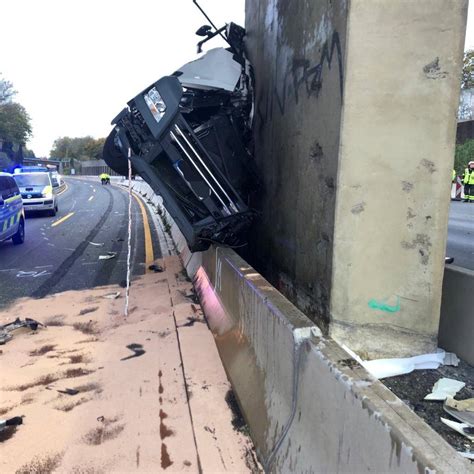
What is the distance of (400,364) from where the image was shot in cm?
383

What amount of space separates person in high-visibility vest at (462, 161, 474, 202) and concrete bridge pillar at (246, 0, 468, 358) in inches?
762

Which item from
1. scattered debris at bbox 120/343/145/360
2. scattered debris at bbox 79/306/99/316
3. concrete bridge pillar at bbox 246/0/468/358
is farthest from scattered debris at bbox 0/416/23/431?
scattered debris at bbox 79/306/99/316

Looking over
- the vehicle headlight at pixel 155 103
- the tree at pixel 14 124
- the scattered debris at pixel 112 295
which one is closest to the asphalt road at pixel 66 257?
the scattered debris at pixel 112 295

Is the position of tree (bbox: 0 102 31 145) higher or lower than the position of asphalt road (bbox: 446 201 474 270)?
higher

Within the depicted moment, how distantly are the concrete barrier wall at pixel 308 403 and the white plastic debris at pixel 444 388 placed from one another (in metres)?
1.24

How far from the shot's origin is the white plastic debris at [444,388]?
3.33 meters

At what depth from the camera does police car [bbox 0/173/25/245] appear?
10833 millimetres

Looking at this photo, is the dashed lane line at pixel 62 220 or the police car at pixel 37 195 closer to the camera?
the dashed lane line at pixel 62 220

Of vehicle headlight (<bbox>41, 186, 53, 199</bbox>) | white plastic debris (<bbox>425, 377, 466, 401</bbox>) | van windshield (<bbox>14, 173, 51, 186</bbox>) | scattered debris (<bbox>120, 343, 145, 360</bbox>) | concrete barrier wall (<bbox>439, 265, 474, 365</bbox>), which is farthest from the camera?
van windshield (<bbox>14, 173, 51, 186</bbox>)

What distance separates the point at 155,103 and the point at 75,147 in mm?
157902

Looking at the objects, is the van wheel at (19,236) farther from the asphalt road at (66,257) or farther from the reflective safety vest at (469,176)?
the reflective safety vest at (469,176)

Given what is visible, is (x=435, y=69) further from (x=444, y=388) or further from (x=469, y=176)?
(x=469, y=176)

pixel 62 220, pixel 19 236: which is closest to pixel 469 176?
pixel 62 220

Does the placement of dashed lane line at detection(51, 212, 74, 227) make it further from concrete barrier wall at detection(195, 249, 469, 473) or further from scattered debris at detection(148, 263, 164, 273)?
concrete barrier wall at detection(195, 249, 469, 473)
